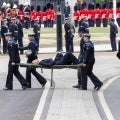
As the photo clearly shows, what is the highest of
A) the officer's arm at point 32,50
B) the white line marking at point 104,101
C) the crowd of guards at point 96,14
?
the officer's arm at point 32,50

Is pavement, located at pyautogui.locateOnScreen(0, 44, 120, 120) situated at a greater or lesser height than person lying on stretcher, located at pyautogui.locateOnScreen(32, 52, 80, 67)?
lesser

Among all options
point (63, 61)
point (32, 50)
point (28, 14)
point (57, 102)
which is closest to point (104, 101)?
point (57, 102)

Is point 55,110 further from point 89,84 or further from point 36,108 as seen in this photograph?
point 89,84

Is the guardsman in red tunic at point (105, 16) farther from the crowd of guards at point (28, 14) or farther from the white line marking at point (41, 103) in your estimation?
the white line marking at point (41, 103)

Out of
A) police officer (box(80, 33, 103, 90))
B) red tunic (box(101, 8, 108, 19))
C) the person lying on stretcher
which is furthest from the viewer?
red tunic (box(101, 8, 108, 19))

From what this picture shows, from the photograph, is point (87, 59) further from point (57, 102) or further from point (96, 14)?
point (96, 14)

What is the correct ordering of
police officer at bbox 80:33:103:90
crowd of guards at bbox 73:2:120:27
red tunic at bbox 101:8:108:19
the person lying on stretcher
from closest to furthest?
police officer at bbox 80:33:103:90 → the person lying on stretcher → crowd of guards at bbox 73:2:120:27 → red tunic at bbox 101:8:108:19

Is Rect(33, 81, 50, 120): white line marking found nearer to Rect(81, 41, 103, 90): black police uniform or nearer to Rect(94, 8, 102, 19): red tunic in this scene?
Rect(81, 41, 103, 90): black police uniform

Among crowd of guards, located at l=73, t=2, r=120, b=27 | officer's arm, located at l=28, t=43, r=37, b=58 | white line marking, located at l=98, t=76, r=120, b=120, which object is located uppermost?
officer's arm, located at l=28, t=43, r=37, b=58

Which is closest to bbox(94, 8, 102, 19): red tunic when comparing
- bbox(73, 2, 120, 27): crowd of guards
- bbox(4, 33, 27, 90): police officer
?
bbox(73, 2, 120, 27): crowd of guards

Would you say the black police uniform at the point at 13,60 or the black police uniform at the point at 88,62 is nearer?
the black police uniform at the point at 88,62

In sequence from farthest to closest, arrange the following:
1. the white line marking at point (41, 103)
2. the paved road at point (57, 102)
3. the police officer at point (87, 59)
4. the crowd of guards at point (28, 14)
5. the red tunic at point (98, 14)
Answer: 1. the red tunic at point (98, 14)
2. the crowd of guards at point (28, 14)
3. the police officer at point (87, 59)
4. the paved road at point (57, 102)
5. the white line marking at point (41, 103)

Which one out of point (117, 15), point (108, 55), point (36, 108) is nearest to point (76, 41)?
point (108, 55)

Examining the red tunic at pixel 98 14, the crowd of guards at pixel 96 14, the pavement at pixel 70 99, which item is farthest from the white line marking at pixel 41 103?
the red tunic at pixel 98 14
